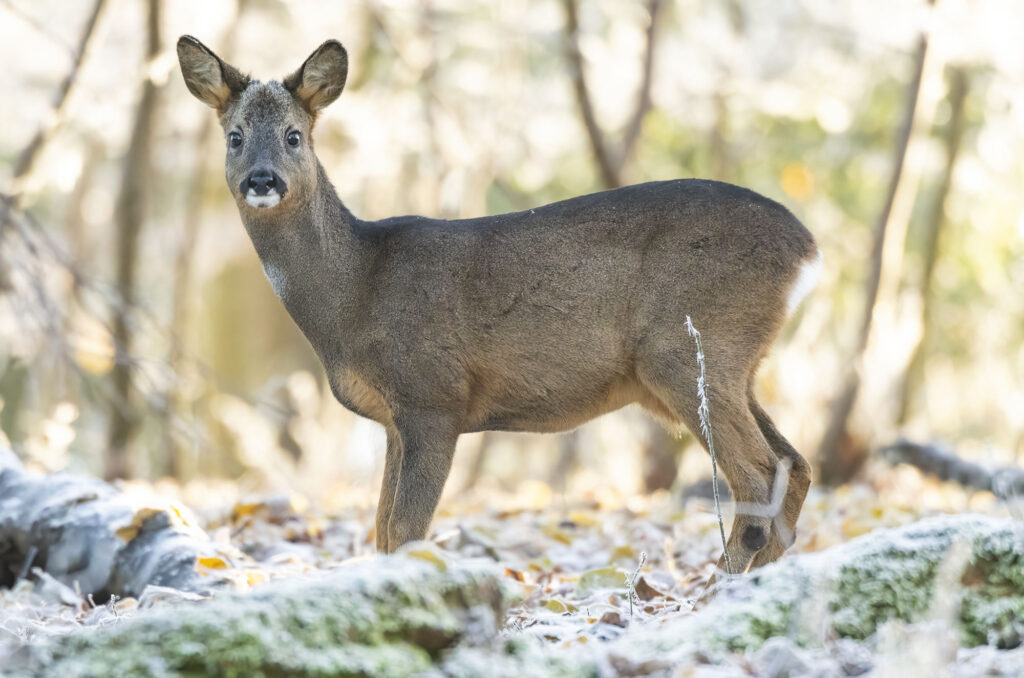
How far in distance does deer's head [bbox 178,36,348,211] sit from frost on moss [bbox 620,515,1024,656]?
122 inches

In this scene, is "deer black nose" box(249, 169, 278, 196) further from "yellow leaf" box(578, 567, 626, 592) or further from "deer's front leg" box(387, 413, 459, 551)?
"yellow leaf" box(578, 567, 626, 592)

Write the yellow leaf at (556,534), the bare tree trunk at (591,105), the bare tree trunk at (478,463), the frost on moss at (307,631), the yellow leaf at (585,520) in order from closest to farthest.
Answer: the frost on moss at (307,631) < the yellow leaf at (556,534) < the yellow leaf at (585,520) < the bare tree trunk at (591,105) < the bare tree trunk at (478,463)

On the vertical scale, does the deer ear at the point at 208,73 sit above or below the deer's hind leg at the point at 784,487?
above

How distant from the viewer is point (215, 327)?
16656mm

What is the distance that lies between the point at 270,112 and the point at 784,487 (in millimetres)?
3063

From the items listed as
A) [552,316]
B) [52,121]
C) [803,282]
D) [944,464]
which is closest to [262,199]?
[552,316]

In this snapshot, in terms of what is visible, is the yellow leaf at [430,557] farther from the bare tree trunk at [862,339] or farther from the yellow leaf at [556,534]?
the bare tree trunk at [862,339]

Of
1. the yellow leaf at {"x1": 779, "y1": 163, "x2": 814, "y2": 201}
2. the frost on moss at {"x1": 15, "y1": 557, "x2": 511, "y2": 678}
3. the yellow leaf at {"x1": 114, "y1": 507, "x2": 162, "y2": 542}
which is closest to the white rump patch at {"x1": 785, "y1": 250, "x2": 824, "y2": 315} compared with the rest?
the frost on moss at {"x1": 15, "y1": 557, "x2": 511, "y2": 678}

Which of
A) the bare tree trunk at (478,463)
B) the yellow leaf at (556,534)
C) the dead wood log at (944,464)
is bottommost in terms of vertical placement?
the bare tree trunk at (478,463)

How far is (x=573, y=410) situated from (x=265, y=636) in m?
2.80

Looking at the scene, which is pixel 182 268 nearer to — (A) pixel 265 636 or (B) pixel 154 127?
(B) pixel 154 127

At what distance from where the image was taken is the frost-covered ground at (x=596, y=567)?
3008 millimetres

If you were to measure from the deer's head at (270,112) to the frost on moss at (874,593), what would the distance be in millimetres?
3092

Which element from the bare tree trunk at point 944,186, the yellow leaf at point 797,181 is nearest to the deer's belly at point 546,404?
the yellow leaf at point 797,181
